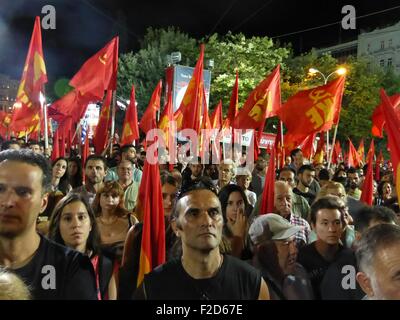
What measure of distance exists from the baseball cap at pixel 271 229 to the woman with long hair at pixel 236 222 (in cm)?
31

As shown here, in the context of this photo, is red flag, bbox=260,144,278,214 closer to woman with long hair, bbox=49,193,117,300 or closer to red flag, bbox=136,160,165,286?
red flag, bbox=136,160,165,286

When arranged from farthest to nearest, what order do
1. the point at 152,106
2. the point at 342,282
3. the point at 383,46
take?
the point at 383,46 → the point at 152,106 → the point at 342,282

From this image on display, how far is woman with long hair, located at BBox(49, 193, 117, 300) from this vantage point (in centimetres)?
325

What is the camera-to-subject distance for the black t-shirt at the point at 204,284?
240cm

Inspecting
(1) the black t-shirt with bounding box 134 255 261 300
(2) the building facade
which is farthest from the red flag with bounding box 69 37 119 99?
(2) the building facade

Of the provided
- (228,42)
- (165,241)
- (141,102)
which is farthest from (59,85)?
(165,241)

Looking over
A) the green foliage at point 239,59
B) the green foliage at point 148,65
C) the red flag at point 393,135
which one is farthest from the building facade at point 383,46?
the red flag at point 393,135

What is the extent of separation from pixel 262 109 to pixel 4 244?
6733mm

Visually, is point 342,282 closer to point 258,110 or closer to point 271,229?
point 271,229

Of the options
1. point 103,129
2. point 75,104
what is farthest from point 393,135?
point 75,104

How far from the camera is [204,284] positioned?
8.01 ft

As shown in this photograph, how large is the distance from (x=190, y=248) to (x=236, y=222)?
143cm

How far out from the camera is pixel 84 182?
5.93 metres
